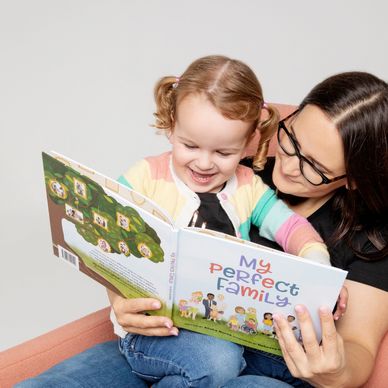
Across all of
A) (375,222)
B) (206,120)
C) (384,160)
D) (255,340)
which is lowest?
(255,340)

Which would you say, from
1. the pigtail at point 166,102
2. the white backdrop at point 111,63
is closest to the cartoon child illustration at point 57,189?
the pigtail at point 166,102

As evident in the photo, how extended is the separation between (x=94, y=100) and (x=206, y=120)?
65.3 inches

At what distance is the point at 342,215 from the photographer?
5.89ft

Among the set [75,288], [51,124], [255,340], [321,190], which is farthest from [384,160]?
[51,124]

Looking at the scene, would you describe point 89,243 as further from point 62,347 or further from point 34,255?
point 34,255

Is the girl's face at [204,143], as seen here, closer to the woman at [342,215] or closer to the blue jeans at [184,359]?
Answer: the woman at [342,215]

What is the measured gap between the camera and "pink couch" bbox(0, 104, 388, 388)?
5.77 ft

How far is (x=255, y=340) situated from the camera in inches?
64.7

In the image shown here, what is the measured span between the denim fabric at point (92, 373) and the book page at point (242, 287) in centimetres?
21

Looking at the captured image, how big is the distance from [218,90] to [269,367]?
711 millimetres

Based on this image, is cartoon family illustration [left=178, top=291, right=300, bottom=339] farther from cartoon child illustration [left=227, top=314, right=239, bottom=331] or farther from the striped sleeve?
the striped sleeve

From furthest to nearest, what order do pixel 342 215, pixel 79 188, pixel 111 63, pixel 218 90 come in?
pixel 111 63 → pixel 342 215 → pixel 218 90 → pixel 79 188

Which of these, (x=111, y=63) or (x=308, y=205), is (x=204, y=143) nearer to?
(x=308, y=205)

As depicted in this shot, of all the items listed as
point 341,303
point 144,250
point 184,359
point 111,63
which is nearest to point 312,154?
point 341,303
